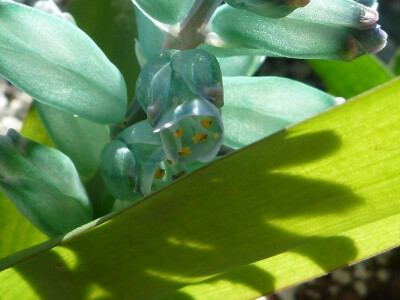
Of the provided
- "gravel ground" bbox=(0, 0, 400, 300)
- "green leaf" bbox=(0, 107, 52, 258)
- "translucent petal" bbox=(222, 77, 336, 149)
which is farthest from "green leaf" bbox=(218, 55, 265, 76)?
"gravel ground" bbox=(0, 0, 400, 300)

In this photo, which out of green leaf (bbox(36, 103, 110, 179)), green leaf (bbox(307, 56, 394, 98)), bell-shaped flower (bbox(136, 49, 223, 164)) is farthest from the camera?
green leaf (bbox(307, 56, 394, 98))

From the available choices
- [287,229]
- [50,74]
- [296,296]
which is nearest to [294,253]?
[287,229]

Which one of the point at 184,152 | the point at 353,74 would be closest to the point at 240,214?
the point at 184,152

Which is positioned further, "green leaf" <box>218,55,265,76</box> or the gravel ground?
the gravel ground

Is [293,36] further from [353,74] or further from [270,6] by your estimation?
[353,74]

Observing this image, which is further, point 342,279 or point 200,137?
point 342,279

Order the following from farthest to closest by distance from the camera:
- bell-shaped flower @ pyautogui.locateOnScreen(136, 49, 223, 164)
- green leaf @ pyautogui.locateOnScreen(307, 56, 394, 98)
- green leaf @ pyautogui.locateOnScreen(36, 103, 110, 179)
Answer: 1. green leaf @ pyautogui.locateOnScreen(307, 56, 394, 98)
2. green leaf @ pyautogui.locateOnScreen(36, 103, 110, 179)
3. bell-shaped flower @ pyautogui.locateOnScreen(136, 49, 223, 164)

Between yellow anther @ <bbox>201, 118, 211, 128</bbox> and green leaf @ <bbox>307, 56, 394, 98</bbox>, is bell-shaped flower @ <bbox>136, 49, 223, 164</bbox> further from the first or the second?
green leaf @ <bbox>307, 56, 394, 98</bbox>

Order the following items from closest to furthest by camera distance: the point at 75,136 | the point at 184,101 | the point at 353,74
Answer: the point at 184,101 < the point at 75,136 < the point at 353,74
